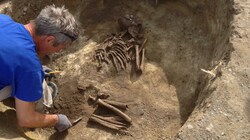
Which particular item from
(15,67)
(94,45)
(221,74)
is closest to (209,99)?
(221,74)

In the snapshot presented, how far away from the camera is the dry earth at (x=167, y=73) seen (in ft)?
17.5

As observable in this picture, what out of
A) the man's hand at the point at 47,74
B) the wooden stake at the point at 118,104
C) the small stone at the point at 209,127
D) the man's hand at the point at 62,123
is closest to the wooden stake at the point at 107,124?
the wooden stake at the point at 118,104

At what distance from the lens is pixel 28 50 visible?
4684 mm

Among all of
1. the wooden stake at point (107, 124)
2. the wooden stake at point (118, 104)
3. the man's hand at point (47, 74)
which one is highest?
the man's hand at point (47, 74)

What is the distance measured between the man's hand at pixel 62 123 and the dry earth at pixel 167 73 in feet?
0.94

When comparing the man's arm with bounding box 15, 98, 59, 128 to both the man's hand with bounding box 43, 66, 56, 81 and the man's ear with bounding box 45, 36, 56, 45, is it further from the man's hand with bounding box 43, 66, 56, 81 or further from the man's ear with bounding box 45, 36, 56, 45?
the man's hand with bounding box 43, 66, 56, 81

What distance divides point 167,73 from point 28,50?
10.8 feet

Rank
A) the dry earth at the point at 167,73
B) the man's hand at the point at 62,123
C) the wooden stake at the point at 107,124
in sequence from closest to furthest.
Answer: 1. the dry earth at the point at 167,73
2. the man's hand at the point at 62,123
3. the wooden stake at the point at 107,124

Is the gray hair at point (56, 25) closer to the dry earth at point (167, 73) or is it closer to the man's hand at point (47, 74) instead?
the dry earth at point (167, 73)

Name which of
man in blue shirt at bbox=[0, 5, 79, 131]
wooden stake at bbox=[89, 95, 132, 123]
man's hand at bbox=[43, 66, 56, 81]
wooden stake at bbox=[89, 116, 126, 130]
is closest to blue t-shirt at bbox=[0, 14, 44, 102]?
man in blue shirt at bbox=[0, 5, 79, 131]

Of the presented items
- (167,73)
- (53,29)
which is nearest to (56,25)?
(53,29)

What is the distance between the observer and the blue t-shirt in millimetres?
4609

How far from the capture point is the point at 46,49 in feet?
16.5

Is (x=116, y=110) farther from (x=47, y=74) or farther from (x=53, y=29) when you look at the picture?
(x=53, y=29)
